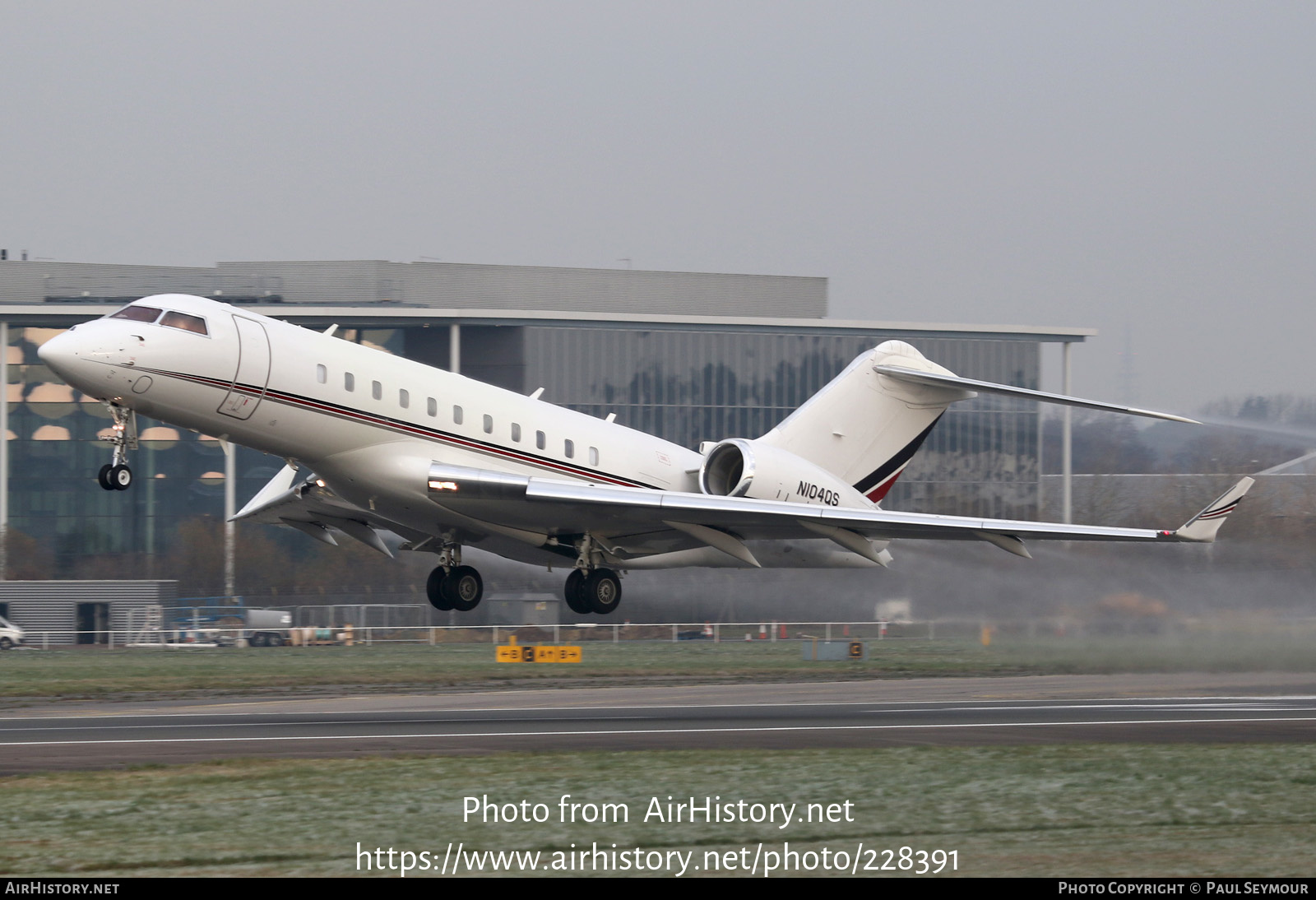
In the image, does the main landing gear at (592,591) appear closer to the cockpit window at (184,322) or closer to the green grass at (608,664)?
the green grass at (608,664)

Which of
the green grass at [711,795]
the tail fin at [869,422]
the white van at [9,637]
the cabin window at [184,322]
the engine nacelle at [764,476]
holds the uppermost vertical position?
the cabin window at [184,322]

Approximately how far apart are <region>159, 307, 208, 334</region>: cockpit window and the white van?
88.0 ft

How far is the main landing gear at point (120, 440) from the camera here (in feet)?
59.1

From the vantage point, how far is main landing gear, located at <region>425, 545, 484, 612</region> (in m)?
23.5

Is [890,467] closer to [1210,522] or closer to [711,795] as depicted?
[1210,522]

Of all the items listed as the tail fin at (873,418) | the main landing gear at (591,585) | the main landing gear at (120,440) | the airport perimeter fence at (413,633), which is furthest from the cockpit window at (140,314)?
the airport perimeter fence at (413,633)

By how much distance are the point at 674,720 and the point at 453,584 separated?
4.62 m

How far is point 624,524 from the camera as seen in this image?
22.5m

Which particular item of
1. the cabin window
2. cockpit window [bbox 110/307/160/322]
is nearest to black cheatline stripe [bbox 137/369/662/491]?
the cabin window
